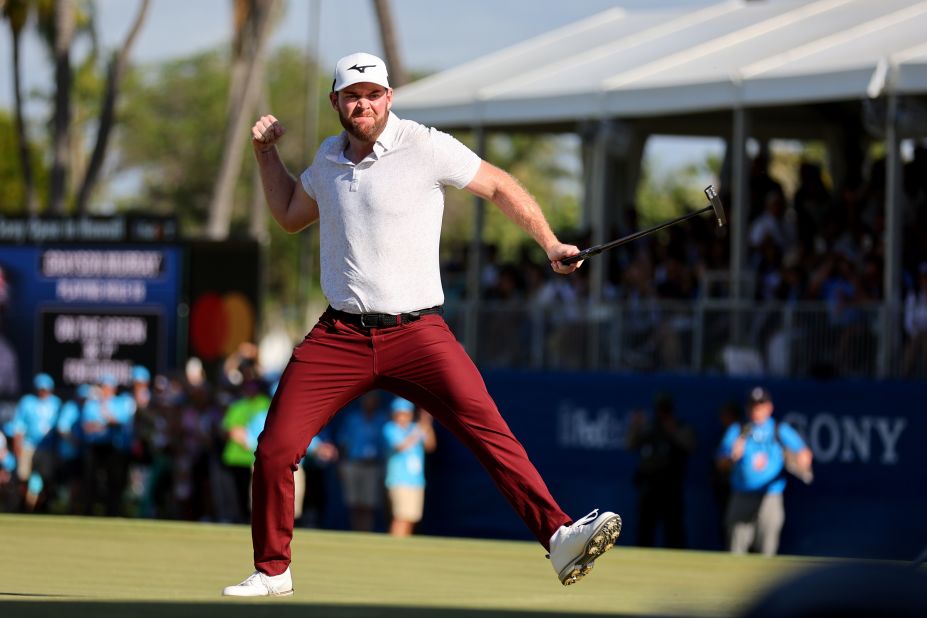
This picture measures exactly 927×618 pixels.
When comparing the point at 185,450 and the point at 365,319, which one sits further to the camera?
the point at 185,450

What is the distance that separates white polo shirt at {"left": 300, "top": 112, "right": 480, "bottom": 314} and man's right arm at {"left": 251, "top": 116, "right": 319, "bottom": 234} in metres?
0.18

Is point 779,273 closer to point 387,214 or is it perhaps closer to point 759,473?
point 759,473

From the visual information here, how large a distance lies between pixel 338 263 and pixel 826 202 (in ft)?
42.6

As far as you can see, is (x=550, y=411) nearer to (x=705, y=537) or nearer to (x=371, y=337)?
(x=705, y=537)

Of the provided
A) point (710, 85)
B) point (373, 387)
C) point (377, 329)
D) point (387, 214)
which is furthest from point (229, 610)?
point (710, 85)

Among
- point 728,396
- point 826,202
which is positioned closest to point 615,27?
point 826,202

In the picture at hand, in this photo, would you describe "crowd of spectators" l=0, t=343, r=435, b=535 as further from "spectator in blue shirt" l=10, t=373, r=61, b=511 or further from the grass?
the grass

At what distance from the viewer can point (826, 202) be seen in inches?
768

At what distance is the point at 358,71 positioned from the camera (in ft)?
23.5

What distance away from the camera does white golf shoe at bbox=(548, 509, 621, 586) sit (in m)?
7.04

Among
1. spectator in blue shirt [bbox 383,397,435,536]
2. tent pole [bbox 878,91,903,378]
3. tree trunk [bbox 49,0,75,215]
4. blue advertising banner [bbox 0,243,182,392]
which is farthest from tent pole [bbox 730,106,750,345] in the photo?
tree trunk [bbox 49,0,75,215]

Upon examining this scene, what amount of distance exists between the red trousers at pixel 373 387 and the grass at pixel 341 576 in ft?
1.03

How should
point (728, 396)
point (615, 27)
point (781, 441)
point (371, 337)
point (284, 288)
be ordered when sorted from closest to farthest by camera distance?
point (371, 337) → point (781, 441) → point (728, 396) → point (615, 27) → point (284, 288)

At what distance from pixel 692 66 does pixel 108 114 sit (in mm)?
23564
